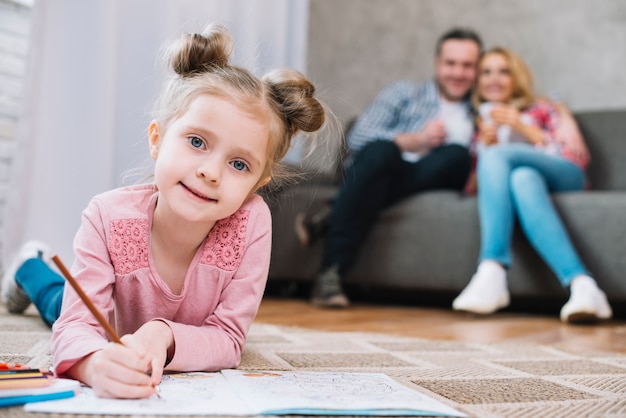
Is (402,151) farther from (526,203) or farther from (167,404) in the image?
(167,404)

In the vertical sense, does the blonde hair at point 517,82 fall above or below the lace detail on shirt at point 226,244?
above

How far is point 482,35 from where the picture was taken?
9.52 ft

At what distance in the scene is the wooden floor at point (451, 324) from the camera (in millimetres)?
1440

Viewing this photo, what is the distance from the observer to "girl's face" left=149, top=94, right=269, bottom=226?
0.80m

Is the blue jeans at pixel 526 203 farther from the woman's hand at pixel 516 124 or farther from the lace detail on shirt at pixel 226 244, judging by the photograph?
the lace detail on shirt at pixel 226 244

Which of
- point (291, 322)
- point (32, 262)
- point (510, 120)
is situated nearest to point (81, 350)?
point (32, 262)

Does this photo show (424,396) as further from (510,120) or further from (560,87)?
(560,87)

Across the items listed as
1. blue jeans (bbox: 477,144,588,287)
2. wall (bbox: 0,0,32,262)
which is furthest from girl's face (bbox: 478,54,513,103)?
wall (bbox: 0,0,32,262)

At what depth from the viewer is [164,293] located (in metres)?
0.87

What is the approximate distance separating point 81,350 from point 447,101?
2.01 m

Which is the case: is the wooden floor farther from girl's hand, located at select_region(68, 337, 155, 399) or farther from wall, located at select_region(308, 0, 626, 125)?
wall, located at select_region(308, 0, 626, 125)

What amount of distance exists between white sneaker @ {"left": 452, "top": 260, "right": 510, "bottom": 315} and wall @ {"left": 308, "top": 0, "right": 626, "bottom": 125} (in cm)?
118

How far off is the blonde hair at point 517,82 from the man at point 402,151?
0.25 ft

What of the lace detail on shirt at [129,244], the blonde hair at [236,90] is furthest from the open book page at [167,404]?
the blonde hair at [236,90]
